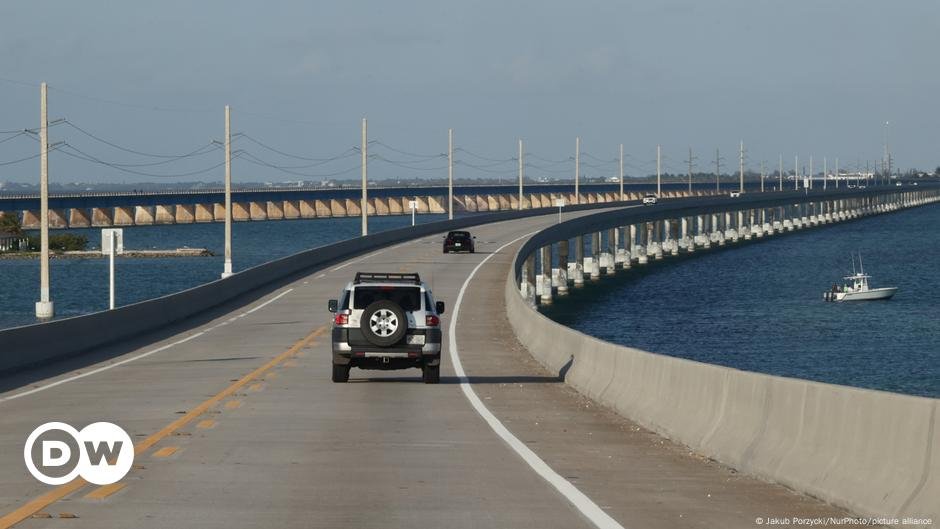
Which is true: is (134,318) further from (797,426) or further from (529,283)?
(529,283)

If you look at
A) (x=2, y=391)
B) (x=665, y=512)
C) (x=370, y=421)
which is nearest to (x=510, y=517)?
(x=665, y=512)

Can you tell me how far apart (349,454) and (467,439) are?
7.23ft

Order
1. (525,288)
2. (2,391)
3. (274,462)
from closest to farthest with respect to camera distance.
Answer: (274,462)
(2,391)
(525,288)

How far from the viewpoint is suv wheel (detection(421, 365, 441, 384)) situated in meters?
27.2

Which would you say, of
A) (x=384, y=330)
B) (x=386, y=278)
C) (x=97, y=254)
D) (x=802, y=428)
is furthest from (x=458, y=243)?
(x=97, y=254)

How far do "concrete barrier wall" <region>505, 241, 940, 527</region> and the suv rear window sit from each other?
19.2 ft

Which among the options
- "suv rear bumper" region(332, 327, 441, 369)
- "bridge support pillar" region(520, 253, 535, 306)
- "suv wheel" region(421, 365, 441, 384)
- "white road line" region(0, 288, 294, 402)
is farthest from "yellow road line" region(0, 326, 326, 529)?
"bridge support pillar" region(520, 253, 535, 306)

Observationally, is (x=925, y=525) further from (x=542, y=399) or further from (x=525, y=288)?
(x=525, y=288)

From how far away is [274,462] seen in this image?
15.6 metres

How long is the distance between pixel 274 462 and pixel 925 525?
7435mm

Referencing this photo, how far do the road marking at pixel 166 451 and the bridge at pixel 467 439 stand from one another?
3cm

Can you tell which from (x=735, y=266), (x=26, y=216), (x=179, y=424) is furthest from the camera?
(x=26, y=216)

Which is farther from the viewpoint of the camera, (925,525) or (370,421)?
(370,421)

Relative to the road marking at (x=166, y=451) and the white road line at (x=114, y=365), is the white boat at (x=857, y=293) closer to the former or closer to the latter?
the white road line at (x=114, y=365)
